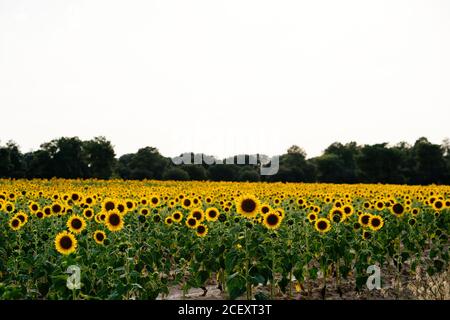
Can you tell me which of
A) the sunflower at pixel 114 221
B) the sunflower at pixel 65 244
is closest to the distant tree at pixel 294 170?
the sunflower at pixel 114 221

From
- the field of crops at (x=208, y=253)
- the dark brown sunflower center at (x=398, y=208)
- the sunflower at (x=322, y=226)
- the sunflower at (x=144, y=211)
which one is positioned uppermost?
the dark brown sunflower center at (x=398, y=208)

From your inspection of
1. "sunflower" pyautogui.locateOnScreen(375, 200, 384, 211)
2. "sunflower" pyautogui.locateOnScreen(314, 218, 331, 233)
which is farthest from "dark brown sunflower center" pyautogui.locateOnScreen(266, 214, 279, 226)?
"sunflower" pyautogui.locateOnScreen(375, 200, 384, 211)

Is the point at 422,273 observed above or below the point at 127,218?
below

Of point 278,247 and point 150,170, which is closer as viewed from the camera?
point 278,247

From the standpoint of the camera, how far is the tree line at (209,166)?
5912cm

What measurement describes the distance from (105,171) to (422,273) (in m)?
53.2

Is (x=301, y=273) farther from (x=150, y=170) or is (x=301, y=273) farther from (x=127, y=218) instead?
(x=150, y=170)

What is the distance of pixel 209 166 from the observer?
70812 mm

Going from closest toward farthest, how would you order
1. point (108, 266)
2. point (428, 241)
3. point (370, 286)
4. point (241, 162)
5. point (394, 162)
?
point (108, 266)
point (370, 286)
point (428, 241)
point (241, 162)
point (394, 162)

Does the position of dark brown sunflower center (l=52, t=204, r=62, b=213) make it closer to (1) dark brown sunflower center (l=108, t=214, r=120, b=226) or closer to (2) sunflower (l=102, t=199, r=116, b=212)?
(2) sunflower (l=102, t=199, r=116, b=212)

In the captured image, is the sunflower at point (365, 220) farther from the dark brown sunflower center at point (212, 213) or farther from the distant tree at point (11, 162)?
the distant tree at point (11, 162)

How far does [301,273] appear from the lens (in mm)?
8961

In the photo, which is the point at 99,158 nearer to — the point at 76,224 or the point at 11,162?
the point at 11,162

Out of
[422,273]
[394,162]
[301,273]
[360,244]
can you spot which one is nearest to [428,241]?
[422,273]
